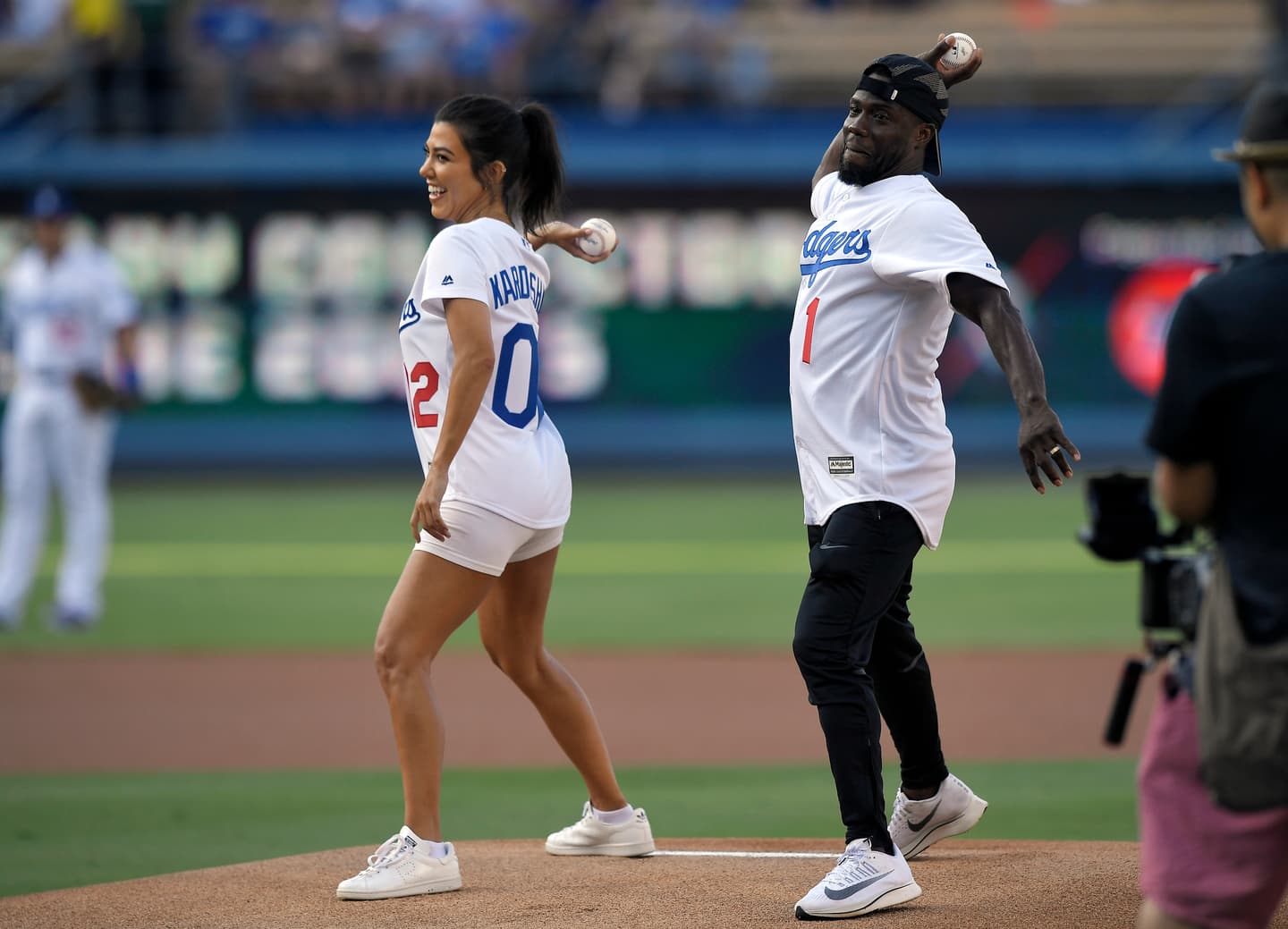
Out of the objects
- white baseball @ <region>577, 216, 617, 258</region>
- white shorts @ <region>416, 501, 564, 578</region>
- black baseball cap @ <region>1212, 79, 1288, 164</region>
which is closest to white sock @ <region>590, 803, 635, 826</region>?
white shorts @ <region>416, 501, 564, 578</region>

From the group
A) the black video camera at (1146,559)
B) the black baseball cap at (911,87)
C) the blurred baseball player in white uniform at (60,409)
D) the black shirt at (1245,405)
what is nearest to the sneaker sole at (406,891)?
the black video camera at (1146,559)

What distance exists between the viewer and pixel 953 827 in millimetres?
5105

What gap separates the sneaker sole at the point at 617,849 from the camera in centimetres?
525

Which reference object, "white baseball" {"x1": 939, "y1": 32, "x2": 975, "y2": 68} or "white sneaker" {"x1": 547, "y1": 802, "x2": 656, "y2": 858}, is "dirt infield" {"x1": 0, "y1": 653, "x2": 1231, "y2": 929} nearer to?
"white sneaker" {"x1": 547, "y1": 802, "x2": 656, "y2": 858}

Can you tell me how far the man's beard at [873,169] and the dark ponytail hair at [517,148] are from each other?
0.92m

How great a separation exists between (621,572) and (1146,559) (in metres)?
10.9

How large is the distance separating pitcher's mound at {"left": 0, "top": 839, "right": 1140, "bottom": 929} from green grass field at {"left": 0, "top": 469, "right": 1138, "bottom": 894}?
1.88ft

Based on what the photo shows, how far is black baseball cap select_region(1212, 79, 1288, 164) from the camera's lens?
2914mm

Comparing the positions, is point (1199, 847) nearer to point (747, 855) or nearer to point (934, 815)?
point (934, 815)

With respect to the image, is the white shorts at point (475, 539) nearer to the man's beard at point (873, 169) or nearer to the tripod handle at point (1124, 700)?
the man's beard at point (873, 169)

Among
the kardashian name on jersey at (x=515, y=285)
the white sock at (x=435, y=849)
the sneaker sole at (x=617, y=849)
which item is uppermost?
the kardashian name on jersey at (x=515, y=285)

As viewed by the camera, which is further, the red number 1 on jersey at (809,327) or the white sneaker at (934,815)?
the white sneaker at (934,815)

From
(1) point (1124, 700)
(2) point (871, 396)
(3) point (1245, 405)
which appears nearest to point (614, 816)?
(2) point (871, 396)

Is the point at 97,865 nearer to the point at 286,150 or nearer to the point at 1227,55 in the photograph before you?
the point at 286,150
